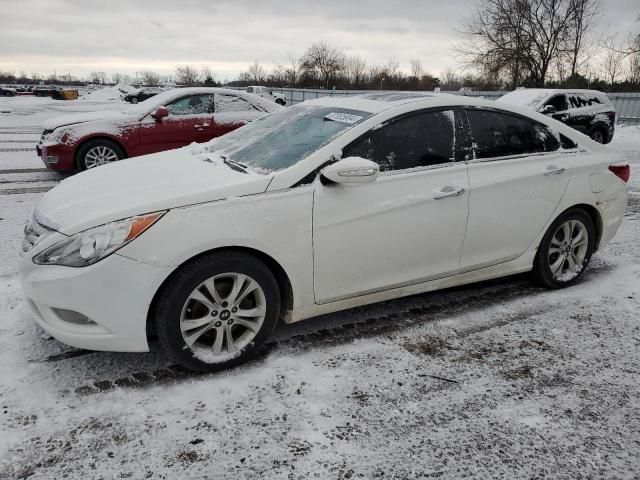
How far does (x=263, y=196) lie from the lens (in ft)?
9.35

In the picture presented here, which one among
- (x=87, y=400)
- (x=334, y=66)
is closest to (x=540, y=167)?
(x=87, y=400)

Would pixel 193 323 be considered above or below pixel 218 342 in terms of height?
above

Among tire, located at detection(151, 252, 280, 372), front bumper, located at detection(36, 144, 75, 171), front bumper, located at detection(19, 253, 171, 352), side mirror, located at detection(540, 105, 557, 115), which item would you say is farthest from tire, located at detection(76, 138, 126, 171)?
side mirror, located at detection(540, 105, 557, 115)

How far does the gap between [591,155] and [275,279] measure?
2855mm

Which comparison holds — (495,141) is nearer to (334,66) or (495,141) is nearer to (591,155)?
(591,155)

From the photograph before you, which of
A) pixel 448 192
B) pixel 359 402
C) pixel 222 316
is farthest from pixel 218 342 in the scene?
pixel 448 192

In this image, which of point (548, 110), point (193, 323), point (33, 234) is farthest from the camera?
point (548, 110)

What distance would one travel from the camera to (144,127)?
26.4ft

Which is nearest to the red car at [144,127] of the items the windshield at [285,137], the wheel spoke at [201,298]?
the windshield at [285,137]

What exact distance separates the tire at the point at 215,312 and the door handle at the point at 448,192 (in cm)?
123

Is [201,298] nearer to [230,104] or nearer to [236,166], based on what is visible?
[236,166]

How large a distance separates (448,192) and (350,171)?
0.81 m

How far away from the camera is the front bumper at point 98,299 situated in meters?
2.52

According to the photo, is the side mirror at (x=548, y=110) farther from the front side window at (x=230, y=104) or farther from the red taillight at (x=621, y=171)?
the red taillight at (x=621, y=171)
